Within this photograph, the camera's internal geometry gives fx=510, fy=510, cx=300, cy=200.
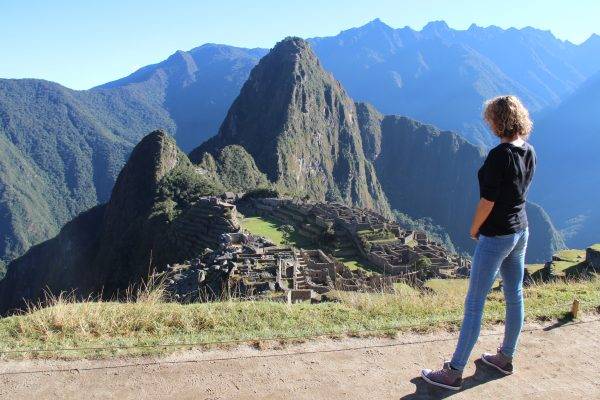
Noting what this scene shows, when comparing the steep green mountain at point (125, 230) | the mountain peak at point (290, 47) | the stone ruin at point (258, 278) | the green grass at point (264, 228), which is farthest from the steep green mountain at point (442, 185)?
the stone ruin at point (258, 278)

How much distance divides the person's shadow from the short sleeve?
1565 millimetres

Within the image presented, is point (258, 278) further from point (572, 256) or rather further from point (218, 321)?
point (572, 256)

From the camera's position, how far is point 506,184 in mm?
3904

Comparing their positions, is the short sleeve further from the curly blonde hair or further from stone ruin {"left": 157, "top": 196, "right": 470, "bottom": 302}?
stone ruin {"left": 157, "top": 196, "right": 470, "bottom": 302}

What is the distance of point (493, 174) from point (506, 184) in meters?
0.14

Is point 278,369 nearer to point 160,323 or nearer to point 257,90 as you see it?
point 160,323

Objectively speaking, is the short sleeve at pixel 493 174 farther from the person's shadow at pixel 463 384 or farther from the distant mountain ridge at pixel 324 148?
the distant mountain ridge at pixel 324 148

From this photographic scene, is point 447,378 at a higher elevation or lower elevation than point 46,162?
lower

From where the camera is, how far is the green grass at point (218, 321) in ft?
16.5

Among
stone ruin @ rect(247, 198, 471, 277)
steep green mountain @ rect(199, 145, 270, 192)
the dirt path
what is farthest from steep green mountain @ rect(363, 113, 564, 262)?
the dirt path

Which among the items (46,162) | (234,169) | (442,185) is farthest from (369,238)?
(442,185)

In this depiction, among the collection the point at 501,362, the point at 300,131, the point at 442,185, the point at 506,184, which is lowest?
the point at 442,185

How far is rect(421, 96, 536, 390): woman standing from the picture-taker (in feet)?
12.8

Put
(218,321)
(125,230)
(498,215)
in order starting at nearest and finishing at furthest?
(498,215) < (218,321) < (125,230)
